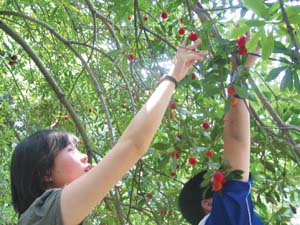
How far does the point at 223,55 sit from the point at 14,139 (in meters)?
2.51

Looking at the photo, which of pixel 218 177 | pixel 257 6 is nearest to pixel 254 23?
pixel 257 6

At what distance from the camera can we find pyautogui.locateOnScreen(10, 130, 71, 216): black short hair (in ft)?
4.92

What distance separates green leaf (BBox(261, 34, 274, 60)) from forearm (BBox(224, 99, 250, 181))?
0.36m

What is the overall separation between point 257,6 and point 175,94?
1.31 meters

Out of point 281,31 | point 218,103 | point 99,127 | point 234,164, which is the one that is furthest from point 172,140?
point 99,127

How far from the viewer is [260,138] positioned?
6.20 ft

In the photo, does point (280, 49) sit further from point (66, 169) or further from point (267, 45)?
point (66, 169)

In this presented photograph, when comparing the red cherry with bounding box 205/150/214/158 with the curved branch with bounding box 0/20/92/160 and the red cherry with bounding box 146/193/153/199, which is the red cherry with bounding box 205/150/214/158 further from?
the curved branch with bounding box 0/20/92/160

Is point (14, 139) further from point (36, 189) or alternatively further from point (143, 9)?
point (36, 189)

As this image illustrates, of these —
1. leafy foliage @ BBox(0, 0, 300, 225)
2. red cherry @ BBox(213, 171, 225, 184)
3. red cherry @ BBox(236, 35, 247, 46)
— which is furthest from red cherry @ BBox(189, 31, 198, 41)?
red cherry @ BBox(213, 171, 225, 184)

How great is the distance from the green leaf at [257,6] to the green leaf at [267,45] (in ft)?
0.27

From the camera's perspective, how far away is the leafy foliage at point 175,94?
4.81ft

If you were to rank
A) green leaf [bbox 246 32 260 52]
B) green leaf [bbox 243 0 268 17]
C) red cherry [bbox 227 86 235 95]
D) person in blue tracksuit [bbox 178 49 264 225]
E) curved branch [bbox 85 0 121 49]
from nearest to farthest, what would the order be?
green leaf [bbox 243 0 268 17], green leaf [bbox 246 32 260 52], red cherry [bbox 227 86 235 95], person in blue tracksuit [bbox 178 49 264 225], curved branch [bbox 85 0 121 49]

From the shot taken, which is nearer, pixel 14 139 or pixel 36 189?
pixel 36 189
